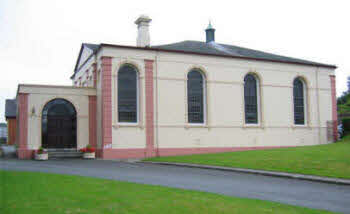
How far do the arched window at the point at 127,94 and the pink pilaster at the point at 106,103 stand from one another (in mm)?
944

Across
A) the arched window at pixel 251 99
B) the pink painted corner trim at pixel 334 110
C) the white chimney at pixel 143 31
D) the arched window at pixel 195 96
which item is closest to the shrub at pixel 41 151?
the arched window at pixel 195 96

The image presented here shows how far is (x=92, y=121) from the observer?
28125 millimetres

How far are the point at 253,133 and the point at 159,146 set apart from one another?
8256 millimetres

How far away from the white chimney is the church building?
0.08 m

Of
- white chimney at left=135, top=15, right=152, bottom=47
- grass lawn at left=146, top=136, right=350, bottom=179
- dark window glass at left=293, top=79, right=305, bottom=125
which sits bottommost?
grass lawn at left=146, top=136, right=350, bottom=179

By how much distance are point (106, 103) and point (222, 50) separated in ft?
40.0

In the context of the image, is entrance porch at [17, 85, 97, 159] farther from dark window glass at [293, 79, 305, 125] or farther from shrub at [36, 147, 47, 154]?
dark window glass at [293, 79, 305, 125]

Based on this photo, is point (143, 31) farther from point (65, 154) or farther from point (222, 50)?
point (65, 154)

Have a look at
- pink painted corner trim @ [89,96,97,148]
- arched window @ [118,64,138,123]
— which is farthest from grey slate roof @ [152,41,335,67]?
pink painted corner trim @ [89,96,97,148]

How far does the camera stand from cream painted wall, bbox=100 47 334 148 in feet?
90.3

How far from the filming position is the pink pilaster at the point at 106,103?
84.8 feet

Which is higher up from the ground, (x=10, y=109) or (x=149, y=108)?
(x=10, y=109)

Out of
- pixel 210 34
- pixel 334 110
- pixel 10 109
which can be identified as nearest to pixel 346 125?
pixel 334 110

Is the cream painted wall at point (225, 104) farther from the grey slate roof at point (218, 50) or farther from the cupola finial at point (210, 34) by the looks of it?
the cupola finial at point (210, 34)
